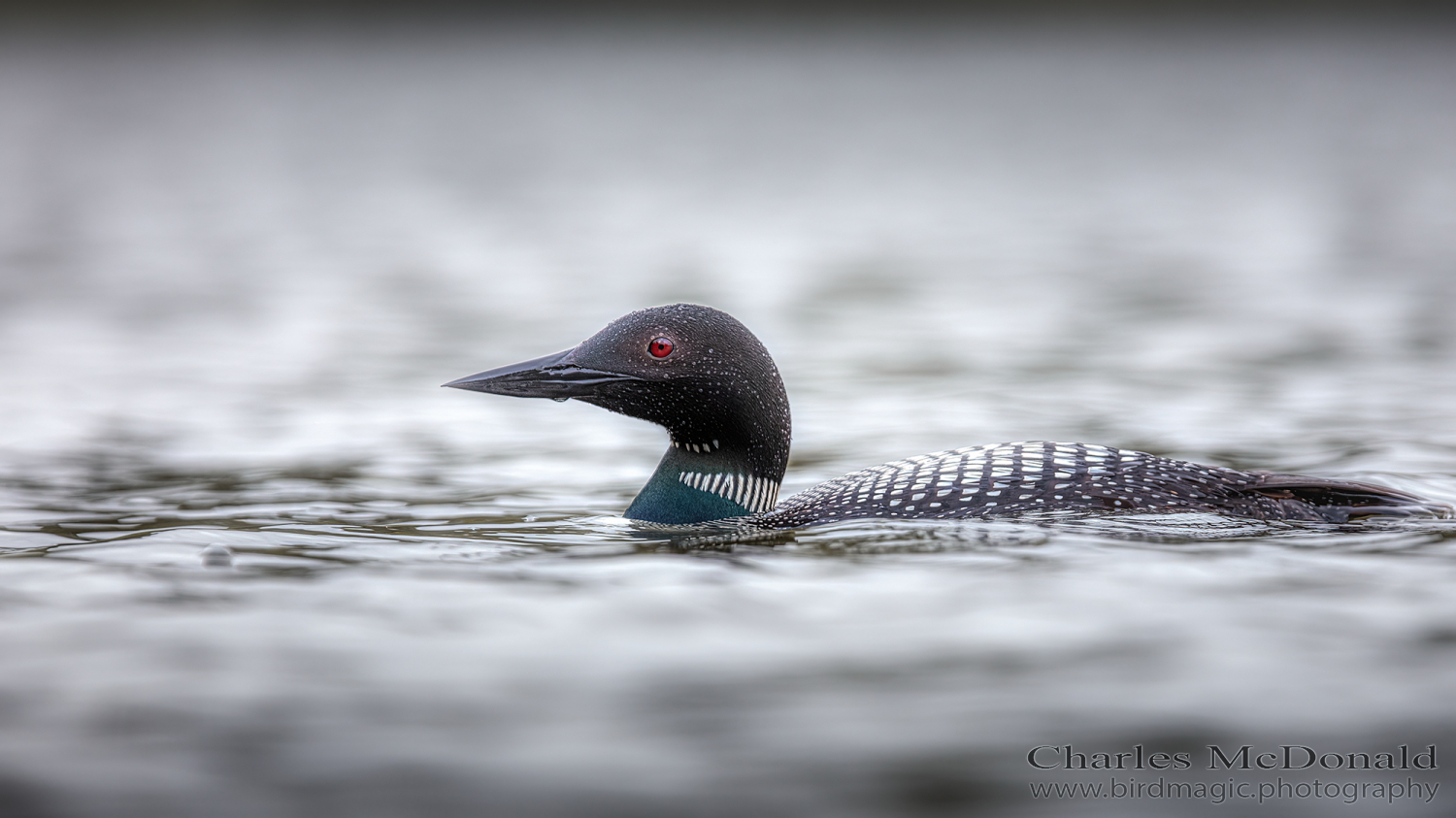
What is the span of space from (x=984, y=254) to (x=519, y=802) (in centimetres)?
1050

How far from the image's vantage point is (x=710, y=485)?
486 centimetres

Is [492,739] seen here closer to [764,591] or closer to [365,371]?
→ [764,591]

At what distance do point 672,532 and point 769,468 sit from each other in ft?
1.07

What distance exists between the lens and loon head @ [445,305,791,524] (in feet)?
15.6

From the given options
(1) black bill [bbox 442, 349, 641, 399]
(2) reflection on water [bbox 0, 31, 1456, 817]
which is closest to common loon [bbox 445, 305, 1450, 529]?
(1) black bill [bbox 442, 349, 641, 399]

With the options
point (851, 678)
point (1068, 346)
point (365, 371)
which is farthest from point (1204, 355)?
point (851, 678)

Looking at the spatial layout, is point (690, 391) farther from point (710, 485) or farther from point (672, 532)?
point (672, 532)

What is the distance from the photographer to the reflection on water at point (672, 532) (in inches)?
124

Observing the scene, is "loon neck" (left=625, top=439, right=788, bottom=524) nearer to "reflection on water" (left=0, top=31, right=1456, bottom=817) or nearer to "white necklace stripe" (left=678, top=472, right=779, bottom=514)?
"white necklace stripe" (left=678, top=472, right=779, bottom=514)

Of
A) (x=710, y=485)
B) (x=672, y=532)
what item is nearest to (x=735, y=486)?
(x=710, y=485)

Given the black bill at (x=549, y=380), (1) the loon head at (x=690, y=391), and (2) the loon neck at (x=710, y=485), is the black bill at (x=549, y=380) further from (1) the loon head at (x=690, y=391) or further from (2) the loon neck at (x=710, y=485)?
(2) the loon neck at (x=710, y=485)

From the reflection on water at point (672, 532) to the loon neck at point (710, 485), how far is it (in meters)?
0.10

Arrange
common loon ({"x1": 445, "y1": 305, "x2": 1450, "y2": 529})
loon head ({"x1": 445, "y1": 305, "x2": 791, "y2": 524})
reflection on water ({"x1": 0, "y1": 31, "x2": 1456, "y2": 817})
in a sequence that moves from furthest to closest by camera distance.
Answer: loon head ({"x1": 445, "y1": 305, "x2": 791, "y2": 524})
common loon ({"x1": 445, "y1": 305, "x2": 1450, "y2": 529})
reflection on water ({"x1": 0, "y1": 31, "x2": 1456, "y2": 817})

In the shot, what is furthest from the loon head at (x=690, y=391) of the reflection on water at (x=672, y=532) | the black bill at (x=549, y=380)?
the reflection on water at (x=672, y=532)
